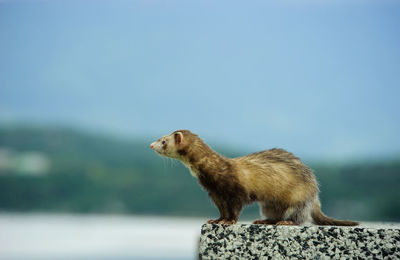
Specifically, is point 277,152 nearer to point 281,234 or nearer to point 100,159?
point 281,234

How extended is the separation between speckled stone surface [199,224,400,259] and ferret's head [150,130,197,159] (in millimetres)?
454

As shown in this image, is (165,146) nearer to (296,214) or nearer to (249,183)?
(249,183)

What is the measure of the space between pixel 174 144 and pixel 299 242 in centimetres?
85

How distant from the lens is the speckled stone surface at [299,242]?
2.54 m

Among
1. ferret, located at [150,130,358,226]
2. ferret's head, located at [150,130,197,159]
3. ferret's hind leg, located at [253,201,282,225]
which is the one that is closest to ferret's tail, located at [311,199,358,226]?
ferret, located at [150,130,358,226]

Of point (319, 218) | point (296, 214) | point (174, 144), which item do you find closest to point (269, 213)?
point (296, 214)

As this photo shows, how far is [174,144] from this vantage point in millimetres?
2809

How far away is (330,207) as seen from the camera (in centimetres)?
1118

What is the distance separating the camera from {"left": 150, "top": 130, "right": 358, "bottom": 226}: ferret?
2.70 meters

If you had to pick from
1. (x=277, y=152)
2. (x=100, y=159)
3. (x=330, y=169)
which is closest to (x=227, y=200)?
(x=277, y=152)

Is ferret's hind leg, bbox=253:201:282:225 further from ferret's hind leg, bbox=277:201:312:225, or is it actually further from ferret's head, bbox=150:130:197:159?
ferret's head, bbox=150:130:197:159

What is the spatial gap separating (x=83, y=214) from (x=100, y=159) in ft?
5.47

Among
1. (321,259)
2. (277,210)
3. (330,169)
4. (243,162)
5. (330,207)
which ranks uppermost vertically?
(330,169)

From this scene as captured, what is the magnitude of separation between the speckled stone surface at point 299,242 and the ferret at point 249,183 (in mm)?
105
